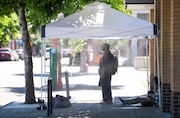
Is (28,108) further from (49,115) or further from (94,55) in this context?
(94,55)

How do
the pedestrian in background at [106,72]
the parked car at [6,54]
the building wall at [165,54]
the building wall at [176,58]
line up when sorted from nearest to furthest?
the building wall at [176,58]
the building wall at [165,54]
the pedestrian in background at [106,72]
the parked car at [6,54]

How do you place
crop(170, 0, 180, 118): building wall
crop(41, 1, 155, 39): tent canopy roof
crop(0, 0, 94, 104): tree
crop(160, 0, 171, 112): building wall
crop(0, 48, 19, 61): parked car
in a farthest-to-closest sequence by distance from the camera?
crop(0, 48, 19, 61): parked car < crop(0, 0, 94, 104): tree < crop(41, 1, 155, 39): tent canopy roof < crop(160, 0, 171, 112): building wall < crop(170, 0, 180, 118): building wall

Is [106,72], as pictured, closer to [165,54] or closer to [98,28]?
[98,28]

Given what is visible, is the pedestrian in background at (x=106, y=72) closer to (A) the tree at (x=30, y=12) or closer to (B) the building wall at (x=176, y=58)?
(A) the tree at (x=30, y=12)

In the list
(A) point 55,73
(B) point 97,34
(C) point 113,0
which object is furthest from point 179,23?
(A) point 55,73

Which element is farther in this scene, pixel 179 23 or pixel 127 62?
pixel 127 62

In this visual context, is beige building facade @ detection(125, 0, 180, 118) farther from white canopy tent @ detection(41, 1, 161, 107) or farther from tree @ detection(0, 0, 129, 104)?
tree @ detection(0, 0, 129, 104)

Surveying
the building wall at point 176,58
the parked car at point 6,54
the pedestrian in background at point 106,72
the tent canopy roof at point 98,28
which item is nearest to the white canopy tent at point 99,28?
the tent canopy roof at point 98,28

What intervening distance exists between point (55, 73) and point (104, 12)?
7.12 metres

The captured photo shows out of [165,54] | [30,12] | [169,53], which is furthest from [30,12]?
[169,53]

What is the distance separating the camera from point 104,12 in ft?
41.2

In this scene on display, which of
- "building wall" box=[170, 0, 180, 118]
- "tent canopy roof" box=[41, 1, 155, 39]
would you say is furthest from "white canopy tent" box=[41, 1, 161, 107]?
"building wall" box=[170, 0, 180, 118]

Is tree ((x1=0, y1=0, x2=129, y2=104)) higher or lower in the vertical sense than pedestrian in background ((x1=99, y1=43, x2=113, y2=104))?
higher

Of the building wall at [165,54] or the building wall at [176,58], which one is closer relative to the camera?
the building wall at [176,58]
